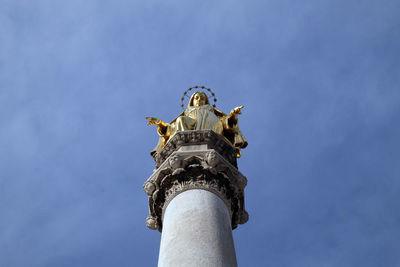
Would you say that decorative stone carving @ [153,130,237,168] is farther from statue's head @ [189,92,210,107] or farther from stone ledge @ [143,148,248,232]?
statue's head @ [189,92,210,107]

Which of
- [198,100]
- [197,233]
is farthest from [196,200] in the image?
[198,100]

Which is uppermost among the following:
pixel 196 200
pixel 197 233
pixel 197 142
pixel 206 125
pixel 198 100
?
pixel 198 100

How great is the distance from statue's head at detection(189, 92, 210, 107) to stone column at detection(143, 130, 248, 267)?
2.80 metres

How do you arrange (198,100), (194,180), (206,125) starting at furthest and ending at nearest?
1. (198,100)
2. (206,125)
3. (194,180)

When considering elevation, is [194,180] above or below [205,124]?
below

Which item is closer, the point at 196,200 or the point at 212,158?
the point at 196,200

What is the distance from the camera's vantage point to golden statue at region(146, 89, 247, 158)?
556 inches

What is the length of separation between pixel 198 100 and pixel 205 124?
6.49 feet

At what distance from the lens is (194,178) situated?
11766 mm

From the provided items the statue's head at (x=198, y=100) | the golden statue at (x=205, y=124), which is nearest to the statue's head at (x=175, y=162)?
the golden statue at (x=205, y=124)

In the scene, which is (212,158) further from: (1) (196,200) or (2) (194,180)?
(1) (196,200)

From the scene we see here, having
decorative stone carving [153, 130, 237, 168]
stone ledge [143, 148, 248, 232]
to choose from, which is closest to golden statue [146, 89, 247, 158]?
decorative stone carving [153, 130, 237, 168]

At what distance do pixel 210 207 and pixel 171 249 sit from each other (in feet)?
4.63

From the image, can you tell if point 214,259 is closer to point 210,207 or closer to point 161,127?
point 210,207
